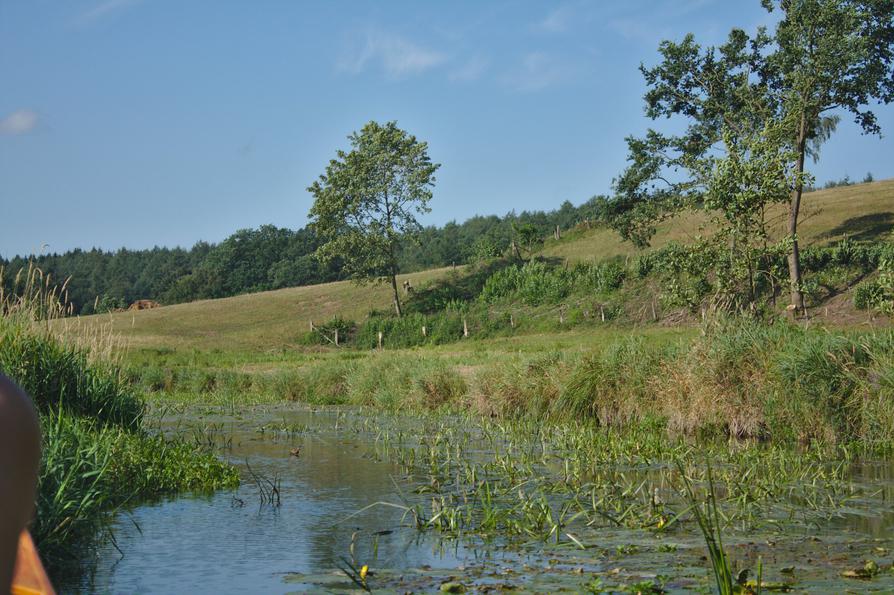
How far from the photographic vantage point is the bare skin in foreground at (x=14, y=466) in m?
1.08

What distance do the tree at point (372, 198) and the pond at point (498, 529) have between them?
44.1m

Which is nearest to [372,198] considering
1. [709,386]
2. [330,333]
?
[330,333]

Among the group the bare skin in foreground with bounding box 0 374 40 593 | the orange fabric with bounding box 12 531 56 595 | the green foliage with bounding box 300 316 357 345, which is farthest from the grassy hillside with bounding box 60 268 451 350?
the bare skin in foreground with bounding box 0 374 40 593

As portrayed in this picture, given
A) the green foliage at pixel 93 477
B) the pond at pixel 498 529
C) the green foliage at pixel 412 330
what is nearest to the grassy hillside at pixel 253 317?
the green foliage at pixel 412 330

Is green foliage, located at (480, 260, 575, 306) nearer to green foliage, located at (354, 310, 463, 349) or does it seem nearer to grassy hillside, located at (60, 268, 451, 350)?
green foliage, located at (354, 310, 463, 349)

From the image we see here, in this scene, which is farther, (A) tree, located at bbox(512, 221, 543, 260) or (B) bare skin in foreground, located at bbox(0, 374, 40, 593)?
(A) tree, located at bbox(512, 221, 543, 260)

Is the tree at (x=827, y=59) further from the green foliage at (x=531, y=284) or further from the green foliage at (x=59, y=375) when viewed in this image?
the green foliage at (x=59, y=375)

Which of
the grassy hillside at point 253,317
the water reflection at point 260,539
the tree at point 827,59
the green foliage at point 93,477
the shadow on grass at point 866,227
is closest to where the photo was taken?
the water reflection at point 260,539

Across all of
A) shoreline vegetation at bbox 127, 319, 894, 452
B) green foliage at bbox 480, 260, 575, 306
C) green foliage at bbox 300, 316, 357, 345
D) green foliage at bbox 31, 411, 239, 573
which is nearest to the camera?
green foliage at bbox 31, 411, 239, 573

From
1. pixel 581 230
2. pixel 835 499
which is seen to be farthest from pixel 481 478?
pixel 581 230

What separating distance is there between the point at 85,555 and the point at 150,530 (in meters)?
0.96

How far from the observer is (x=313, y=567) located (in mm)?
7098

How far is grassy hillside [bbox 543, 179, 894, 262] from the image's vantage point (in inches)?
1800

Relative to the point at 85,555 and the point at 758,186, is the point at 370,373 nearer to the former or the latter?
the point at 758,186
